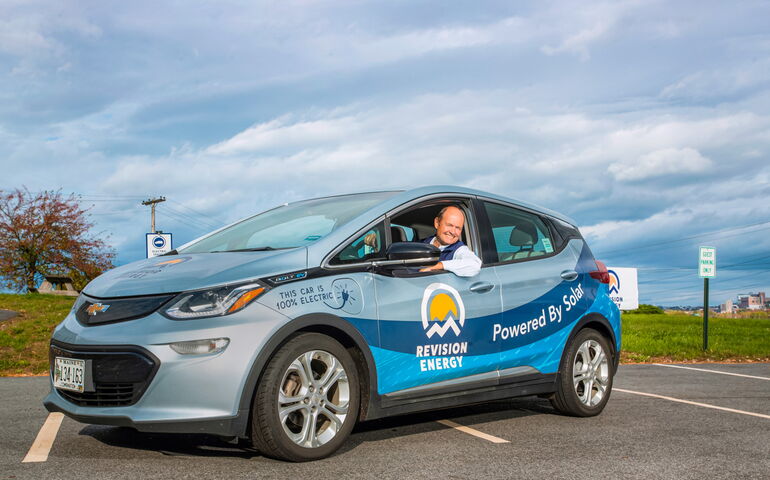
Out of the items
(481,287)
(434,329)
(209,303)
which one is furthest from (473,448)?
(209,303)

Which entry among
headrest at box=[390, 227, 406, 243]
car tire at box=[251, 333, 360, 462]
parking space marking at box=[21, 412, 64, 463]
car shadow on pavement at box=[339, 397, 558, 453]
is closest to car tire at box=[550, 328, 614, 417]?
car shadow on pavement at box=[339, 397, 558, 453]

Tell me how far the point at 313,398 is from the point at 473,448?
131cm

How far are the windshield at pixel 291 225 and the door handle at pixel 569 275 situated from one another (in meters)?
1.82

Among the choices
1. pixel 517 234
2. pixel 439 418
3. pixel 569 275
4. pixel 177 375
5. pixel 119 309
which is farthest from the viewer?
pixel 569 275

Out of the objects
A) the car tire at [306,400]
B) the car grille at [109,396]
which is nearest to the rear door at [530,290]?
the car tire at [306,400]

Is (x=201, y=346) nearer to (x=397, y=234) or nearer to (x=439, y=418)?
(x=397, y=234)

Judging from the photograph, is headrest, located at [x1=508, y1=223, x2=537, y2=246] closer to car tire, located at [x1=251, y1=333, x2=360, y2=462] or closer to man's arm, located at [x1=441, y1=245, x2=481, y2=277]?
man's arm, located at [x1=441, y1=245, x2=481, y2=277]

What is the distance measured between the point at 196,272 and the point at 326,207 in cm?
153

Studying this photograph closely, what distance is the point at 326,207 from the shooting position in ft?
19.4

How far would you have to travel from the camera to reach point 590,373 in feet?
22.1

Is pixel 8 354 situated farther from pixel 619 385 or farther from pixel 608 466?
pixel 608 466

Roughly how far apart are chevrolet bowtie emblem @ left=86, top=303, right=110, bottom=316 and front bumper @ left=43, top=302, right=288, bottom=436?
0.22 m

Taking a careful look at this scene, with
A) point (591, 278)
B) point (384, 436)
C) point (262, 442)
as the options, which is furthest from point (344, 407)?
point (591, 278)

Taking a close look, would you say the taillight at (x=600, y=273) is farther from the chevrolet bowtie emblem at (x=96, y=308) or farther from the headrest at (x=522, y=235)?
the chevrolet bowtie emblem at (x=96, y=308)
